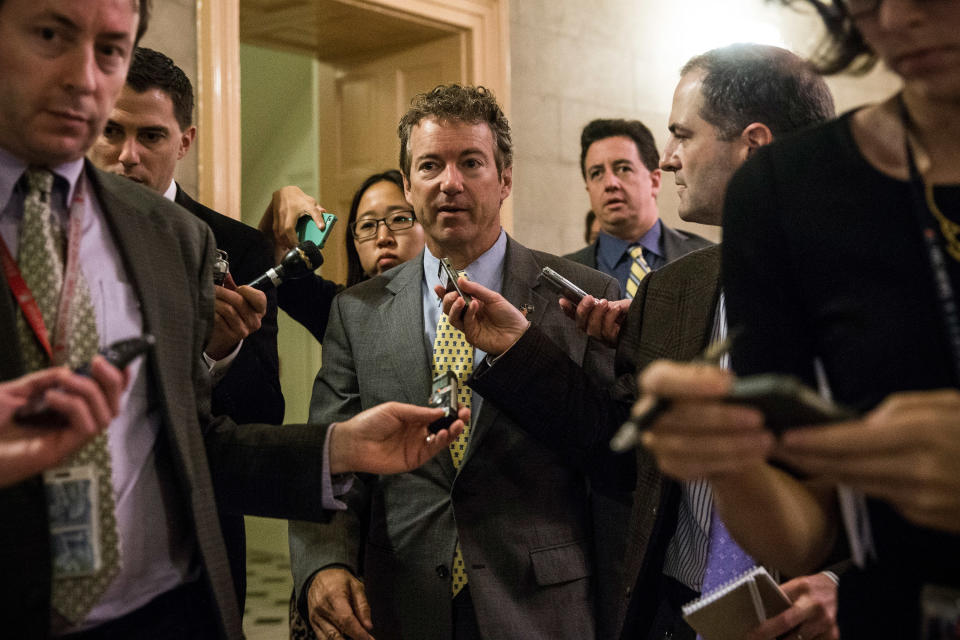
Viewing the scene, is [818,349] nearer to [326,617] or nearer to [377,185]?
[326,617]

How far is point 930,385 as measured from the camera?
102 centimetres

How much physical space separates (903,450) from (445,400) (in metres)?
1.00

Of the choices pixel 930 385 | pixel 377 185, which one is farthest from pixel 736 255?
pixel 377 185

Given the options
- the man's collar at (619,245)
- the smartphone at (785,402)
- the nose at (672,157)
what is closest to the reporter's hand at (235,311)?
the nose at (672,157)

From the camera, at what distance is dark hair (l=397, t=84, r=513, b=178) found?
8.71ft

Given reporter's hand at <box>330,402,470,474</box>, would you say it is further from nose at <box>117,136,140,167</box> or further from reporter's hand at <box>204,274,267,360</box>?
nose at <box>117,136,140,167</box>

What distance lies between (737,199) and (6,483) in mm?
920

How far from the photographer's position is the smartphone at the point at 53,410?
1.08m

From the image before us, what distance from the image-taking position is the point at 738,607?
67.6 inches

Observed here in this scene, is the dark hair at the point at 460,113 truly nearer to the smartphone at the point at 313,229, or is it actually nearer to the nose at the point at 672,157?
the smartphone at the point at 313,229

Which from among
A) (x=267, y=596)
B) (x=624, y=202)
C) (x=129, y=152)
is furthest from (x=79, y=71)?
(x=267, y=596)

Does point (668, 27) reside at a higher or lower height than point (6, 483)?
higher

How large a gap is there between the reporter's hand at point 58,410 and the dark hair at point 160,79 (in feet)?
6.15

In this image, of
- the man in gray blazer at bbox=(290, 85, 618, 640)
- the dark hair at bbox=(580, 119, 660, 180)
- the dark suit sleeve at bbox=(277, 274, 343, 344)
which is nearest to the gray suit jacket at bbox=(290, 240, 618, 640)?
the man in gray blazer at bbox=(290, 85, 618, 640)
